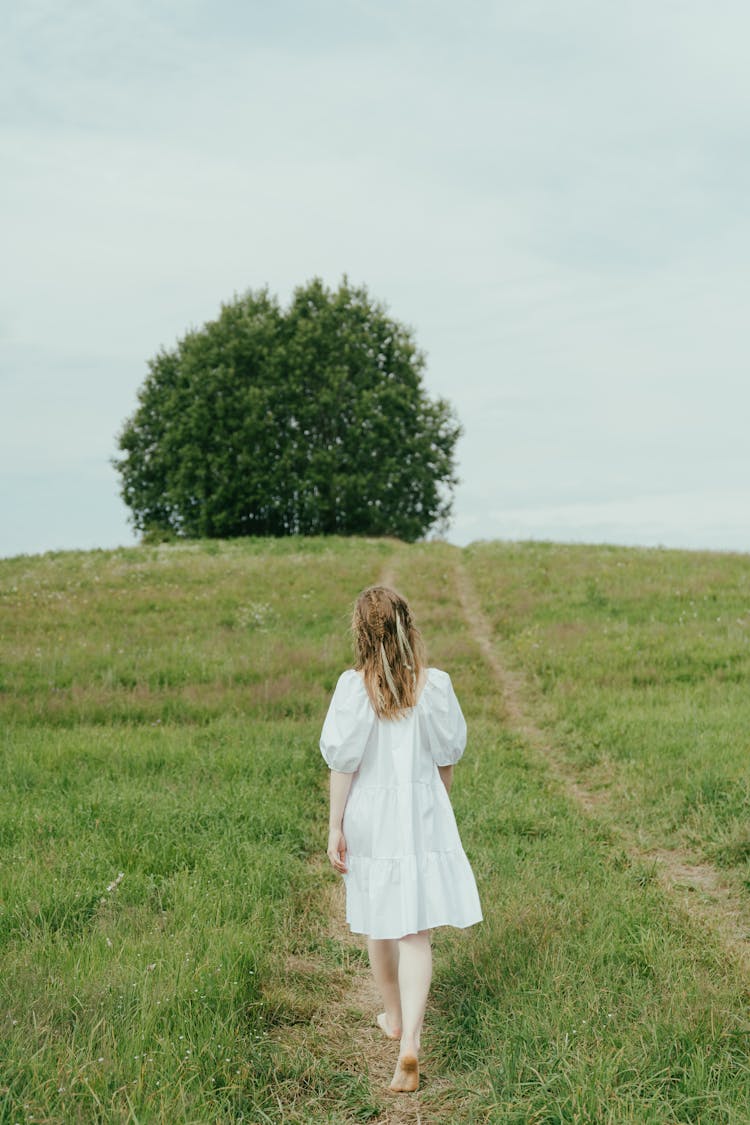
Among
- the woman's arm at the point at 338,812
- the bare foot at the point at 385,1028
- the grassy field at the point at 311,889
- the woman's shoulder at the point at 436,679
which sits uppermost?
the woman's shoulder at the point at 436,679

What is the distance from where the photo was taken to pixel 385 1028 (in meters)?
5.29

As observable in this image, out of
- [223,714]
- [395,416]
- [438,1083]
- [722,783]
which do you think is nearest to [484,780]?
[722,783]

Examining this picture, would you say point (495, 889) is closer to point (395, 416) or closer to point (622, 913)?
point (622, 913)

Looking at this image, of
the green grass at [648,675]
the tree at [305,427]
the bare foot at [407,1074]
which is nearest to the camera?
the bare foot at [407,1074]

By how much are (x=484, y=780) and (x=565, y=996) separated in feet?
16.1

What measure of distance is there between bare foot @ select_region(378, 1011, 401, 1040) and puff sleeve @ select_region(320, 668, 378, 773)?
1.54 meters

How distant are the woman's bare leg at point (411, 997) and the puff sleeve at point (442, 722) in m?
0.95

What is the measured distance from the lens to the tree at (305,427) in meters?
47.4

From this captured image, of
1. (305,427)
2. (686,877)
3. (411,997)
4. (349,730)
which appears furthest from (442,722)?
(305,427)

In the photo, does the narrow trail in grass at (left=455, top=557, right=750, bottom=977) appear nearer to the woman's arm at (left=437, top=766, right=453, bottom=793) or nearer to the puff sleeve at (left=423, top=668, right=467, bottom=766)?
the woman's arm at (left=437, top=766, right=453, bottom=793)

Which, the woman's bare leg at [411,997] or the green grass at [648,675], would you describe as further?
the green grass at [648,675]

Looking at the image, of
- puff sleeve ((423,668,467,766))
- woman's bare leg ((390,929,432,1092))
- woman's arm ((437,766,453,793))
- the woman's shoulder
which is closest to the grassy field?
woman's bare leg ((390,929,432,1092))

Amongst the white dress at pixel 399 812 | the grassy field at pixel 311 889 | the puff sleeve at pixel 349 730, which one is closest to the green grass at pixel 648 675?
the grassy field at pixel 311 889

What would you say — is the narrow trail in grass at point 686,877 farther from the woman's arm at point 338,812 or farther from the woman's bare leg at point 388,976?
the woman's arm at point 338,812
